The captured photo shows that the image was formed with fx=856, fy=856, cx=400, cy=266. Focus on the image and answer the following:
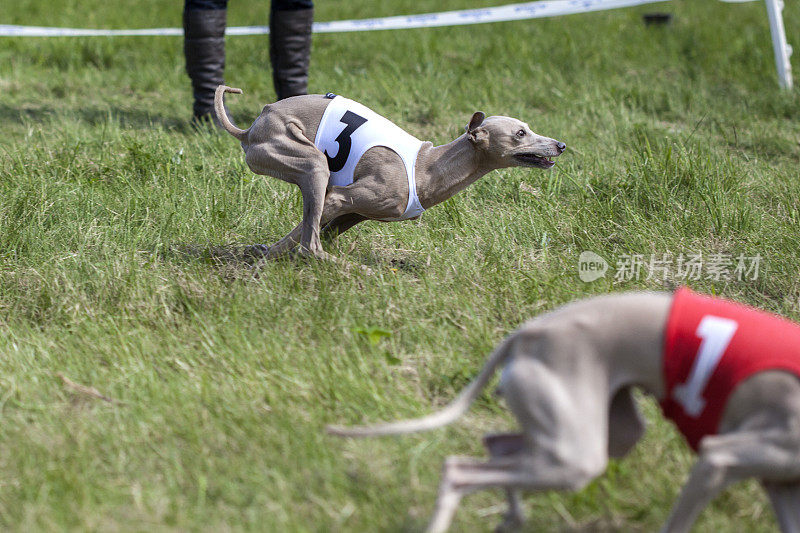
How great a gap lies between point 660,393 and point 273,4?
13.7 ft

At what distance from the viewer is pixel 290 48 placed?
5.56 metres

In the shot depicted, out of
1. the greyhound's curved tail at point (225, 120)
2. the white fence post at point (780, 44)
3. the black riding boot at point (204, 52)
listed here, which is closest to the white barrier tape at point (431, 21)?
the white fence post at point (780, 44)

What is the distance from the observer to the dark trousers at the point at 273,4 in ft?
17.5

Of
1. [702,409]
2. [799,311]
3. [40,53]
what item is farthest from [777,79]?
[40,53]

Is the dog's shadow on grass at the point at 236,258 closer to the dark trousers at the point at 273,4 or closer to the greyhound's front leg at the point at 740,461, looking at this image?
the greyhound's front leg at the point at 740,461

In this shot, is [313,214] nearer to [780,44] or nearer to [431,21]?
[780,44]

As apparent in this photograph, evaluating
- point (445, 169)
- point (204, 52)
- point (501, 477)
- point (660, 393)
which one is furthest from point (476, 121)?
point (204, 52)

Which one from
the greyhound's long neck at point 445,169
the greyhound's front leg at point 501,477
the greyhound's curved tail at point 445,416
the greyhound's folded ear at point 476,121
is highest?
the greyhound's folded ear at point 476,121

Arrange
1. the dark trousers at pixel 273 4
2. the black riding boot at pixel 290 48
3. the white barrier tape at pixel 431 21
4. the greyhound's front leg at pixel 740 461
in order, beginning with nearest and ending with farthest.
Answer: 1. the greyhound's front leg at pixel 740 461
2. the dark trousers at pixel 273 4
3. the black riding boot at pixel 290 48
4. the white barrier tape at pixel 431 21

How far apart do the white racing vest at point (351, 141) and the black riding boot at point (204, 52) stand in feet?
7.27

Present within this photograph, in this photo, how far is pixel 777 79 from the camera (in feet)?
22.2

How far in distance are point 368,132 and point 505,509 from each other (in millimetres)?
1755

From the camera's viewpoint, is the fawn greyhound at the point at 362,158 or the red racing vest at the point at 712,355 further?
the fawn greyhound at the point at 362,158

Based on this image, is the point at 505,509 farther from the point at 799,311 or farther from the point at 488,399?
the point at 799,311
